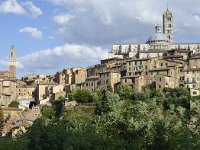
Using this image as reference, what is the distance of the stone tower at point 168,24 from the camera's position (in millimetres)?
151650

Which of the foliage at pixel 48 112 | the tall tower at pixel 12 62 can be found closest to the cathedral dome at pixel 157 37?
the tall tower at pixel 12 62

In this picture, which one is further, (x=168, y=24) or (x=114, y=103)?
(x=168, y=24)

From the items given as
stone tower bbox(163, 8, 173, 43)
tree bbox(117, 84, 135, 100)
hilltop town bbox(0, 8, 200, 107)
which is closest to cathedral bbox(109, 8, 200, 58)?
hilltop town bbox(0, 8, 200, 107)

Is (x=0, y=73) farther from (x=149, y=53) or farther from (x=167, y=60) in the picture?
(x=167, y=60)

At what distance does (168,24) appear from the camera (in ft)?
509

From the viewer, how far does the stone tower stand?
15165 cm

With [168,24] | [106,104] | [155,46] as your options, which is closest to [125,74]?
[106,104]

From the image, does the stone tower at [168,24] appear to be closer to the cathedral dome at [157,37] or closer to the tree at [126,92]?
the cathedral dome at [157,37]

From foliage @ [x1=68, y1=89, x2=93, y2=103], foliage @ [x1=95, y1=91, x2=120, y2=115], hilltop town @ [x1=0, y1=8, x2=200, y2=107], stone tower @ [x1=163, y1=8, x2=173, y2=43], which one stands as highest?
stone tower @ [x1=163, y1=8, x2=173, y2=43]

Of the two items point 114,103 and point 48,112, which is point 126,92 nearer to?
point 114,103

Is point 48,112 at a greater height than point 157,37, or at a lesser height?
lesser

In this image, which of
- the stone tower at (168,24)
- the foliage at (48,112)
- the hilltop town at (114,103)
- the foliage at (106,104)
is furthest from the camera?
the stone tower at (168,24)

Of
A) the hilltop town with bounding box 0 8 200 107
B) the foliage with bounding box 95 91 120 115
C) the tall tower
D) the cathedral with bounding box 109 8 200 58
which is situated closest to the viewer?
the foliage with bounding box 95 91 120 115

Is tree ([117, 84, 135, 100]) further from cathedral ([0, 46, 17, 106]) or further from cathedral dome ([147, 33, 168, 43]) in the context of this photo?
cathedral dome ([147, 33, 168, 43])
